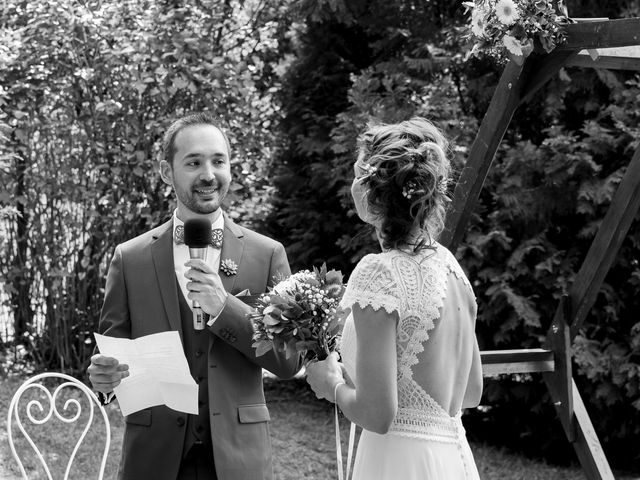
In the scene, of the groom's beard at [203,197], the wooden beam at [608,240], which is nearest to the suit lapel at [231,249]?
the groom's beard at [203,197]

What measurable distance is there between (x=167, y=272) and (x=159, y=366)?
1.11 feet

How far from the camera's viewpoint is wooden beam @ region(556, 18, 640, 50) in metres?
4.02

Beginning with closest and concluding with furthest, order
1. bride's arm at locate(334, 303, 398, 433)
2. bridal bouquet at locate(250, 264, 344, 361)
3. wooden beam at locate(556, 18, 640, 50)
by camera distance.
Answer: bride's arm at locate(334, 303, 398, 433), bridal bouquet at locate(250, 264, 344, 361), wooden beam at locate(556, 18, 640, 50)

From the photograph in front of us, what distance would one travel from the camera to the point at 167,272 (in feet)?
10.1

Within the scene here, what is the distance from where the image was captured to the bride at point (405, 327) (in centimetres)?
243

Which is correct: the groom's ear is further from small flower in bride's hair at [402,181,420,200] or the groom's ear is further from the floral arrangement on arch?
the floral arrangement on arch

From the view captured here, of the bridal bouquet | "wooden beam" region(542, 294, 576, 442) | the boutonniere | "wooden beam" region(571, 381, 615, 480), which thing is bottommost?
"wooden beam" region(571, 381, 615, 480)

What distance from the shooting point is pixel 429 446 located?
8.69 ft

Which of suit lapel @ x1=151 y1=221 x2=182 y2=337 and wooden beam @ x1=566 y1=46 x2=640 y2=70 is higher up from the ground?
wooden beam @ x1=566 y1=46 x2=640 y2=70

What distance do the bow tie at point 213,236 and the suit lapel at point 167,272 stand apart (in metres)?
0.03

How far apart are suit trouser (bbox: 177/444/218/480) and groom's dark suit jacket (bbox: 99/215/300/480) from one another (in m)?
0.06

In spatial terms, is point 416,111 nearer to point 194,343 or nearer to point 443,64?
point 443,64

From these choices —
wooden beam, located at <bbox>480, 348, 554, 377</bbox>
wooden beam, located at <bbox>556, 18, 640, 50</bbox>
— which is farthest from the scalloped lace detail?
wooden beam, located at <bbox>480, 348, 554, 377</bbox>

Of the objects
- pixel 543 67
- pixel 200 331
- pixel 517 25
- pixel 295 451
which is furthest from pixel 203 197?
pixel 295 451
